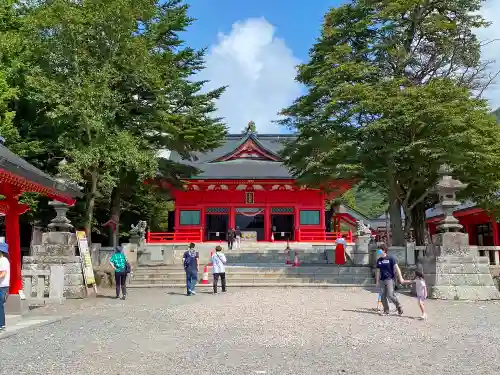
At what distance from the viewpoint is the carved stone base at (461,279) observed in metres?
12.8

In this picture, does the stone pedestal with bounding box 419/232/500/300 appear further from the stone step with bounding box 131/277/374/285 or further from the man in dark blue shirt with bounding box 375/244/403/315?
the man in dark blue shirt with bounding box 375/244/403/315

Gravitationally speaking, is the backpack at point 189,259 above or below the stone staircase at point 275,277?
above

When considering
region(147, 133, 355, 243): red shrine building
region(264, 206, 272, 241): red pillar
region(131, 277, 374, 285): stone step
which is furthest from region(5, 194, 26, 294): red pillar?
region(264, 206, 272, 241): red pillar

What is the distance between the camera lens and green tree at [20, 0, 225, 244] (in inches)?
643

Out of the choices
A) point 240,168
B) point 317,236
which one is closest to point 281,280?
point 317,236

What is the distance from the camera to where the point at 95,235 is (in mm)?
26781

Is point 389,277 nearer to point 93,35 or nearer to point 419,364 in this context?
point 419,364

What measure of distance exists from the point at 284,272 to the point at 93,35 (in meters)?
11.6

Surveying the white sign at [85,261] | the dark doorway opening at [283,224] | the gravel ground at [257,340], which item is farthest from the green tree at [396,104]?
the dark doorway opening at [283,224]

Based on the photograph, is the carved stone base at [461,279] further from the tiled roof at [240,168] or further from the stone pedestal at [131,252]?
the tiled roof at [240,168]

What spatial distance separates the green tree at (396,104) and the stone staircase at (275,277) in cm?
228

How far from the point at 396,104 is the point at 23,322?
1222cm

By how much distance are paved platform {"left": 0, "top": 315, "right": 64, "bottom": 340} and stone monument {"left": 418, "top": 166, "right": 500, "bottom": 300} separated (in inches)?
396

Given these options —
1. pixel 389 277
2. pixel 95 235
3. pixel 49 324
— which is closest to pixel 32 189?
pixel 49 324
